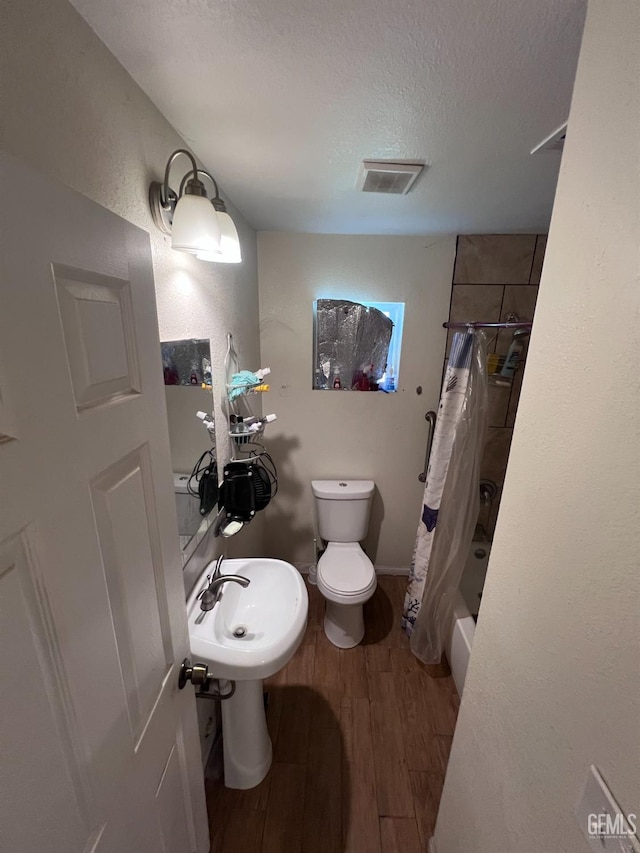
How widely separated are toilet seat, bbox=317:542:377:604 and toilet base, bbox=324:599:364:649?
0.41 feet

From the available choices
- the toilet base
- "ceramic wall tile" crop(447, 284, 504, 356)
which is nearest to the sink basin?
the toilet base

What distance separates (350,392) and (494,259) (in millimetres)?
1089

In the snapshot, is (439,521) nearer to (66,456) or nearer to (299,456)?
(299,456)

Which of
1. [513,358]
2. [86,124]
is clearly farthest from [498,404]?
[86,124]

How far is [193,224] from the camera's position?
2.85 ft

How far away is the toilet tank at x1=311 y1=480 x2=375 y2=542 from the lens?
7.04ft

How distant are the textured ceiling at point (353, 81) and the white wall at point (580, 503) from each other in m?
0.22

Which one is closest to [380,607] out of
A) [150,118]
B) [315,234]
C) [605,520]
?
[605,520]

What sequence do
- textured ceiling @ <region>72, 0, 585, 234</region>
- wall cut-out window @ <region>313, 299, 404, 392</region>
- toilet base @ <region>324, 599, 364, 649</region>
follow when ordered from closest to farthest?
1. textured ceiling @ <region>72, 0, 585, 234</region>
2. toilet base @ <region>324, 599, 364, 649</region>
3. wall cut-out window @ <region>313, 299, 404, 392</region>

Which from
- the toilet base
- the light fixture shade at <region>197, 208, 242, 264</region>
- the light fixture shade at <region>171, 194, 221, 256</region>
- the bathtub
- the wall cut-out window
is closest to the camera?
the light fixture shade at <region>171, 194, 221, 256</region>

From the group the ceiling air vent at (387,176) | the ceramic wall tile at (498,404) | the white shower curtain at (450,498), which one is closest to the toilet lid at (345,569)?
the white shower curtain at (450,498)

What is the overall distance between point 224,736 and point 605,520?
153 cm

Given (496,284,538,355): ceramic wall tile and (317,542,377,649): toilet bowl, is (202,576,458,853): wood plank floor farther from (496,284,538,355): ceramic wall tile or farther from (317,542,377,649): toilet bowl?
(496,284,538,355): ceramic wall tile

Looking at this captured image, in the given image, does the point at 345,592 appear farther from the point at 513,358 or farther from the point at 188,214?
the point at 188,214
